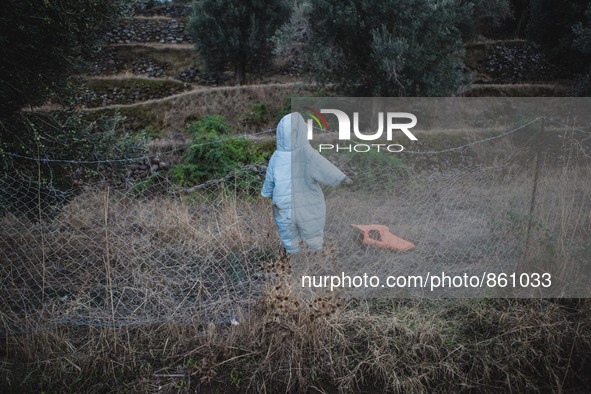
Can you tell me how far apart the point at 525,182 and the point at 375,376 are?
273cm

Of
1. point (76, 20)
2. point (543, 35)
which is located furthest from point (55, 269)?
point (543, 35)

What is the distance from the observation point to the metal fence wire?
4.12 meters

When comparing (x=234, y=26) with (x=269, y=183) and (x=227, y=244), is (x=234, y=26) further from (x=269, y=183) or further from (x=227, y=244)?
(x=269, y=183)

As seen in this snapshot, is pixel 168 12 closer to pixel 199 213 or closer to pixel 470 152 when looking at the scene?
pixel 470 152

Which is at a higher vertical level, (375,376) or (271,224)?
(271,224)

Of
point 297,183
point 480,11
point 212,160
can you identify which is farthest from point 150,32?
point 297,183

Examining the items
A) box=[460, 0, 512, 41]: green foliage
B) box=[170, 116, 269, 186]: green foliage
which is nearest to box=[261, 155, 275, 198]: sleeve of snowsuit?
box=[170, 116, 269, 186]: green foliage

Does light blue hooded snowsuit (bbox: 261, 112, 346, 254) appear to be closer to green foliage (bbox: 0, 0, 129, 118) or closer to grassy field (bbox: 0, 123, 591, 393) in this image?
grassy field (bbox: 0, 123, 591, 393)

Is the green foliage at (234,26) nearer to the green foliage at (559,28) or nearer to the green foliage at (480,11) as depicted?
the green foliage at (480,11)

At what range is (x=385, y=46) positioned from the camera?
38.7 ft

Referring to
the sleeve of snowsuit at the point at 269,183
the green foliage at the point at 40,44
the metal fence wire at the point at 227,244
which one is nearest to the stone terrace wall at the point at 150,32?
the green foliage at the point at 40,44

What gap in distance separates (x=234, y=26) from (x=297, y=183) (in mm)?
13014

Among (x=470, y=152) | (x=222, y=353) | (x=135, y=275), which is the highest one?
(x=135, y=275)

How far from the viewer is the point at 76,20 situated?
17.9 ft
